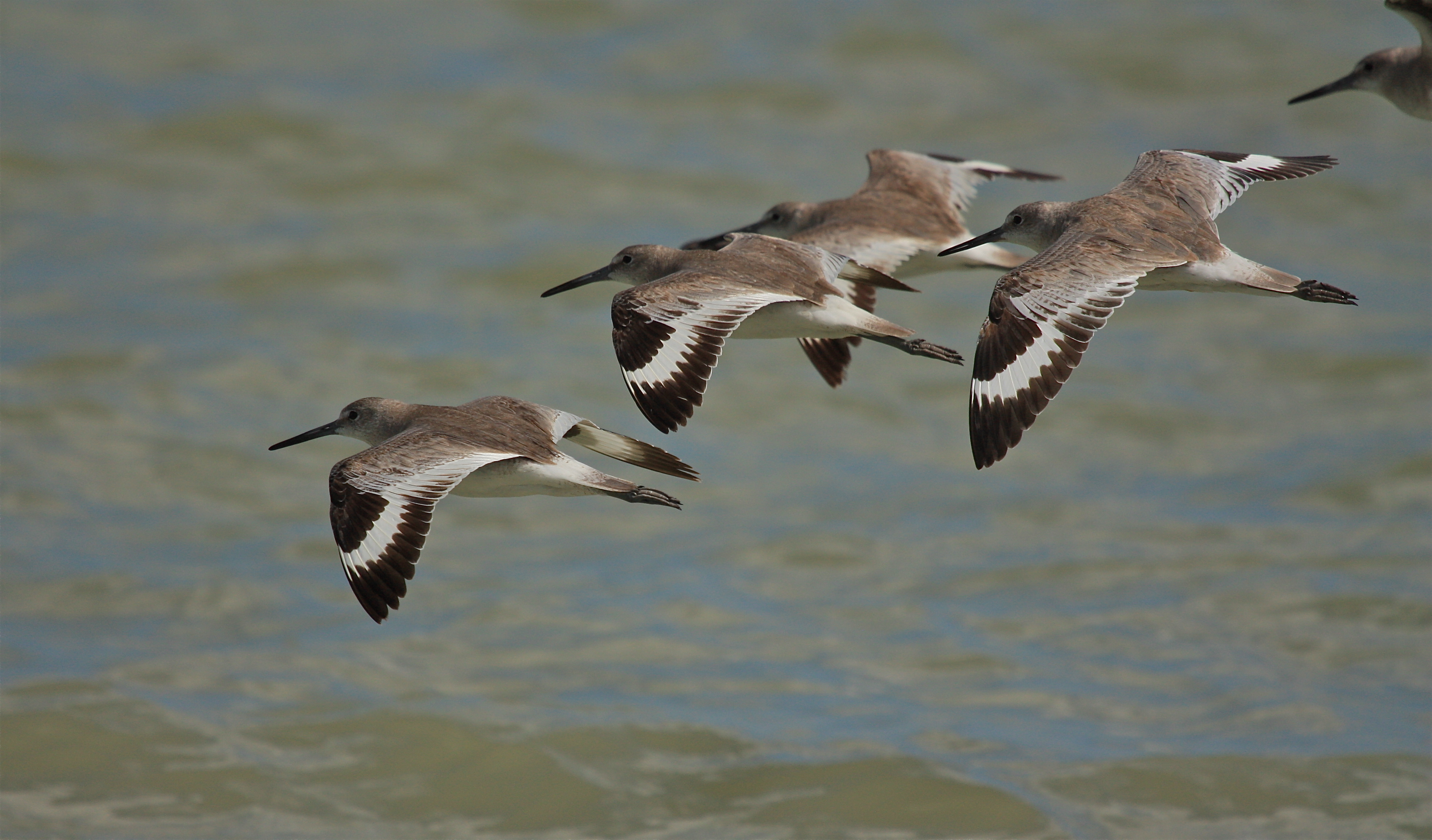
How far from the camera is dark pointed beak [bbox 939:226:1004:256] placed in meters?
8.45

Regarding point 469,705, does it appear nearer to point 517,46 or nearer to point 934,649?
point 934,649

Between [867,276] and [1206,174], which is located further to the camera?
[867,276]

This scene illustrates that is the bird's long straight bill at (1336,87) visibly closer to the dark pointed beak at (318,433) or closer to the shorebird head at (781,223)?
the shorebird head at (781,223)

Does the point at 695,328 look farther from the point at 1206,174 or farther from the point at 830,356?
the point at 1206,174

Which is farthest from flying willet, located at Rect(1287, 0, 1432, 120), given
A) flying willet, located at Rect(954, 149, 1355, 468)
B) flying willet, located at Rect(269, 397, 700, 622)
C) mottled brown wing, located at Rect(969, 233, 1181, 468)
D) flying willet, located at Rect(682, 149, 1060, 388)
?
flying willet, located at Rect(269, 397, 700, 622)

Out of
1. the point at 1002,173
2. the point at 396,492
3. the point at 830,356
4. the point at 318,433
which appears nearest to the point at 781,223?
the point at 830,356

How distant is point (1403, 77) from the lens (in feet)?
31.3

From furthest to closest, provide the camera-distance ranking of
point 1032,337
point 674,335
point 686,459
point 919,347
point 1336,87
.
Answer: point 686,459 → point 1336,87 → point 919,347 → point 674,335 → point 1032,337

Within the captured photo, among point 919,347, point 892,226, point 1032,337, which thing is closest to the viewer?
point 1032,337

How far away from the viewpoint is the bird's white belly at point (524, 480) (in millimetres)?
7930

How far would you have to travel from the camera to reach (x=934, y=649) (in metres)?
16.5

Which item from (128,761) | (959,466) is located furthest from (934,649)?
(128,761)

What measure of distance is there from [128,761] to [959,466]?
33.1ft

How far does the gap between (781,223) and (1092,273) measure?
386 centimetres
